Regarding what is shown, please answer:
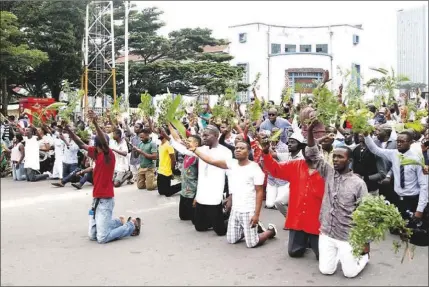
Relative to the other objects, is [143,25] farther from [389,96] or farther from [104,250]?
[104,250]

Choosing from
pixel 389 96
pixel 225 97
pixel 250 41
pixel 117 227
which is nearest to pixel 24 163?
pixel 225 97

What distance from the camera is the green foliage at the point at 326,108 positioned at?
4629 mm

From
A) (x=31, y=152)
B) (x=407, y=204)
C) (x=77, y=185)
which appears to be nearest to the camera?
(x=407, y=204)

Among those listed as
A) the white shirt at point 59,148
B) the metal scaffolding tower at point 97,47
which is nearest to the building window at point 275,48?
the metal scaffolding tower at point 97,47

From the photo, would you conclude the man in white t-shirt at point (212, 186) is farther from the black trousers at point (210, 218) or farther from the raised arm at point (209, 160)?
the raised arm at point (209, 160)

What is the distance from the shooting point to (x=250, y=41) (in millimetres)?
36344

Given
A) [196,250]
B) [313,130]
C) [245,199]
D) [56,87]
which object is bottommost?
[196,250]

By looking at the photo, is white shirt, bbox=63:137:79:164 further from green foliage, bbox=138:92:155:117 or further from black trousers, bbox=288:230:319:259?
black trousers, bbox=288:230:319:259

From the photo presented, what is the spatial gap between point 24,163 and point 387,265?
9041mm

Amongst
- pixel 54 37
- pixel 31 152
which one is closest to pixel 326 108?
pixel 54 37

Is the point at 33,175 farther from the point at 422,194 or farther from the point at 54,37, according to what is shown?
the point at 422,194

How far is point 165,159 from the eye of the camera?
30.1ft

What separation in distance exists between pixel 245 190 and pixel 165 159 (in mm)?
3624

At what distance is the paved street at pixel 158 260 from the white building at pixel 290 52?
2759 centimetres
